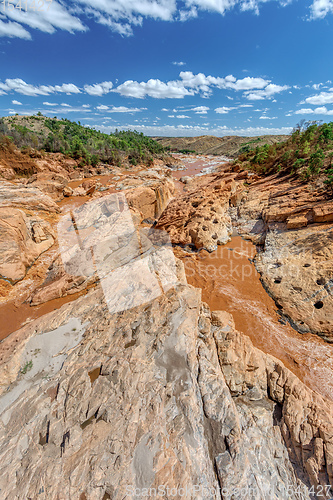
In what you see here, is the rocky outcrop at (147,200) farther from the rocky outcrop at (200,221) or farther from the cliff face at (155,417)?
the cliff face at (155,417)

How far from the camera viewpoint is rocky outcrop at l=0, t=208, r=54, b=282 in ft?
32.1

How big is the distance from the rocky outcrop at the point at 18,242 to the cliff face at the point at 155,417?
5707 millimetres

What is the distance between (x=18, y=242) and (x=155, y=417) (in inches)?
427

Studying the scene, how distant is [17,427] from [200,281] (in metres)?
8.03

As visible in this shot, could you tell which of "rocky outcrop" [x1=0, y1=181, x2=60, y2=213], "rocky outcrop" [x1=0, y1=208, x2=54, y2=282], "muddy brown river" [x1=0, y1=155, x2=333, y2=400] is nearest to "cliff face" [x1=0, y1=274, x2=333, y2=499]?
"muddy brown river" [x1=0, y1=155, x2=333, y2=400]

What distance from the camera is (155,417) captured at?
357 cm

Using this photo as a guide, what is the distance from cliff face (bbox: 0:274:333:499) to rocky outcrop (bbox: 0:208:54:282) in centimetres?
571

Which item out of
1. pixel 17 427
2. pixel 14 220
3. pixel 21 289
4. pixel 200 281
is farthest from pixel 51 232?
pixel 17 427

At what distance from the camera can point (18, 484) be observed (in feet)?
9.36

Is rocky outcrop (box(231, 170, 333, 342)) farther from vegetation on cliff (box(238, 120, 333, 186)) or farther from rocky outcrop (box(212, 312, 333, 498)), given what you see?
rocky outcrop (box(212, 312, 333, 498))

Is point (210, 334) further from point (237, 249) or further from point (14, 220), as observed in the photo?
point (14, 220)

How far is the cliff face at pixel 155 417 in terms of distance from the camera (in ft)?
9.76

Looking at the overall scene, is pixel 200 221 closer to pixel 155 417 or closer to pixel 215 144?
pixel 155 417

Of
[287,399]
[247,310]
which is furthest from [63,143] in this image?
[287,399]
